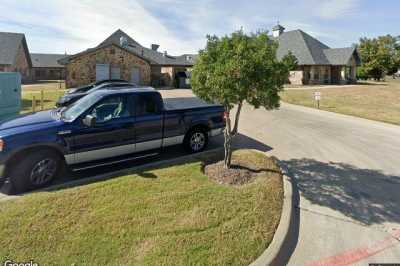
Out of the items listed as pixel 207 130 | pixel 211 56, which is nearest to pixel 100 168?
pixel 207 130

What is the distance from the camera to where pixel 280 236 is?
3.80 metres

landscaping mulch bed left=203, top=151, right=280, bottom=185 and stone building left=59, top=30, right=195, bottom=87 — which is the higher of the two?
stone building left=59, top=30, right=195, bottom=87

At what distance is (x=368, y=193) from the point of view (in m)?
5.37

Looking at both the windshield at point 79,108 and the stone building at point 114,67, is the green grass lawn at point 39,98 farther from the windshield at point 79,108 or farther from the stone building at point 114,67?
the windshield at point 79,108

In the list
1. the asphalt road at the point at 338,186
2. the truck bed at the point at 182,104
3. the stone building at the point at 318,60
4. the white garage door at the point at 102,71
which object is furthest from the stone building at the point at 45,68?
the asphalt road at the point at 338,186

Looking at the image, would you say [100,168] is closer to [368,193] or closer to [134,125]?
[134,125]

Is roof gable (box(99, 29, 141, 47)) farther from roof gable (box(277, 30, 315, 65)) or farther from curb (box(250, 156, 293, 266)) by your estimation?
curb (box(250, 156, 293, 266))

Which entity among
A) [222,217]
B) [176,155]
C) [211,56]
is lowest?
[222,217]

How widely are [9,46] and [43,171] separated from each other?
47.3 metres

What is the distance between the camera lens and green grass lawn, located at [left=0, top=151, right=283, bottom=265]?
131 inches

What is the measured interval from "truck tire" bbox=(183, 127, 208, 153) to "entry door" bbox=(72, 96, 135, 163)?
1645mm

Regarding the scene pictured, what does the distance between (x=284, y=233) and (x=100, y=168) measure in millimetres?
4232

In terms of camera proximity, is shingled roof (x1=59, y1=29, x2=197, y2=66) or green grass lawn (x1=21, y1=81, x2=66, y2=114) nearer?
green grass lawn (x1=21, y1=81, x2=66, y2=114)

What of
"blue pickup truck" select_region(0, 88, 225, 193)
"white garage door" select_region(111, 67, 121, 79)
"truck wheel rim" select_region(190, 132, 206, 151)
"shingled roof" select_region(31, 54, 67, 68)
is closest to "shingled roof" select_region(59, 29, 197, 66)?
→ "white garage door" select_region(111, 67, 121, 79)
